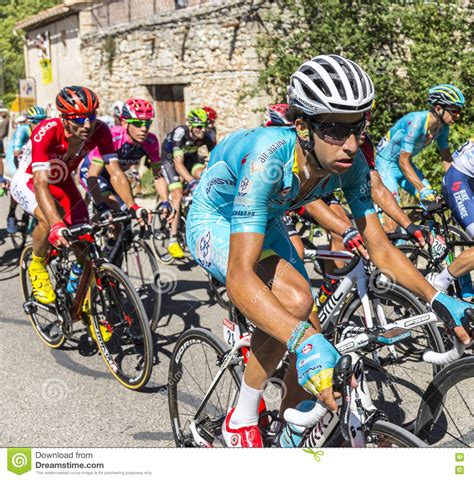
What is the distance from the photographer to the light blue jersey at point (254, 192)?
2570mm

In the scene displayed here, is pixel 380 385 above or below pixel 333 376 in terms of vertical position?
below

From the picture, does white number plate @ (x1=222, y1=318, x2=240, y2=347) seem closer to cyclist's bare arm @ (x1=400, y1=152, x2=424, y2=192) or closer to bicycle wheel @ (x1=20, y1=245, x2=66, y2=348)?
bicycle wheel @ (x1=20, y1=245, x2=66, y2=348)

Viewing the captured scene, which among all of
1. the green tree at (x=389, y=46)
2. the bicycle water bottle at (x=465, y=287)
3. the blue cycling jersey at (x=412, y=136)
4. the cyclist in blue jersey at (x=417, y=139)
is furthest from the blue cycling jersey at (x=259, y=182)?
the green tree at (x=389, y=46)

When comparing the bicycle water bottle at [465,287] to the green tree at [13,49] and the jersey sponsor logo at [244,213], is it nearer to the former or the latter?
the jersey sponsor logo at [244,213]

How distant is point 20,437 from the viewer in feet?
13.2

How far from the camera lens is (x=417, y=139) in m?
7.00

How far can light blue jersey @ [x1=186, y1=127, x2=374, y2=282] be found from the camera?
8.43 feet

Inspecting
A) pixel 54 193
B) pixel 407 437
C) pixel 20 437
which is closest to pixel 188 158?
pixel 54 193

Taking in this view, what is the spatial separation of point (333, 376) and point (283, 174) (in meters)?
0.94

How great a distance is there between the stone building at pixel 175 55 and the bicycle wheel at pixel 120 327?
9.28 meters

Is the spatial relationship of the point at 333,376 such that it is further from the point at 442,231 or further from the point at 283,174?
the point at 442,231

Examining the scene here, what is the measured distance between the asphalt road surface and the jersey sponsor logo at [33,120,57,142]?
1.78m

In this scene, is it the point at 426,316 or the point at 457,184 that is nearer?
the point at 426,316

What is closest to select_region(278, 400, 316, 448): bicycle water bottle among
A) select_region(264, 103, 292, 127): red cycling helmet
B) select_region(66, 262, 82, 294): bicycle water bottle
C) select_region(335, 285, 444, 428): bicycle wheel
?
select_region(335, 285, 444, 428): bicycle wheel
